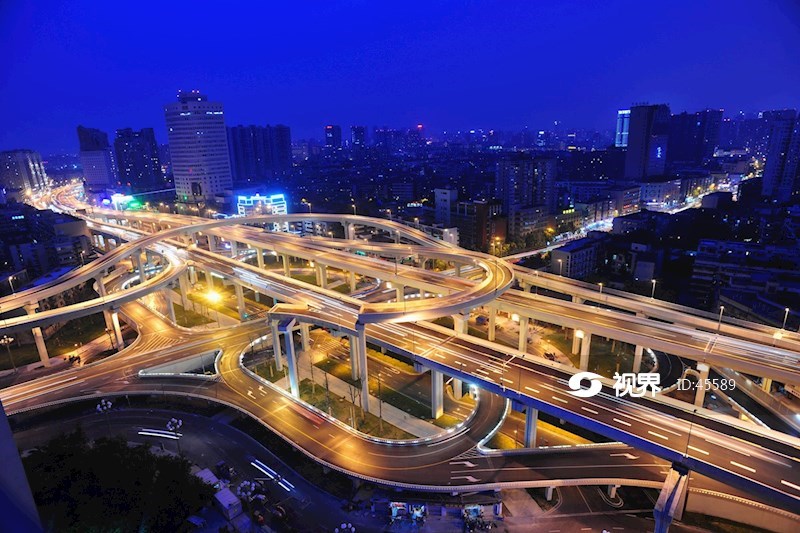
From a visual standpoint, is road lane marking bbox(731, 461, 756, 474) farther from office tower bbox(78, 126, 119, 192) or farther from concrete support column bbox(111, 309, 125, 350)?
office tower bbox(78, 126, 119, 192)

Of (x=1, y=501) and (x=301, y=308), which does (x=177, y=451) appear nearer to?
(x=301, y=308)

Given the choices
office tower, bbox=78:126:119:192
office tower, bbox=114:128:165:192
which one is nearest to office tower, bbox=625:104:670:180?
office tower, bbox=114:128:165:192

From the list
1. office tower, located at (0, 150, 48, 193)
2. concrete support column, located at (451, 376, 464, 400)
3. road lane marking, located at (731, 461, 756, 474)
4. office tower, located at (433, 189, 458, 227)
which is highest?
office tower, located at (0, 150, 48, 193)

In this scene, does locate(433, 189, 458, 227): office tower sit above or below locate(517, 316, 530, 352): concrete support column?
above

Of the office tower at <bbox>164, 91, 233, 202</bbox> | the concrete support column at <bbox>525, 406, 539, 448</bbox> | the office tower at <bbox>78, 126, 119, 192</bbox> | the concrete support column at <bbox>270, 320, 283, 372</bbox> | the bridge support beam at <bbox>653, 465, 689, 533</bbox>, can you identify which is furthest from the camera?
the office tower at <bbox>78, 126, 119, 192</bbox>

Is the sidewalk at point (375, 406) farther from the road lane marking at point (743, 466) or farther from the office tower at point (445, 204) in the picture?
the office tower at point (445, 204)

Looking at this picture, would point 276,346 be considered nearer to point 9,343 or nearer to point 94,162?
point 9,343

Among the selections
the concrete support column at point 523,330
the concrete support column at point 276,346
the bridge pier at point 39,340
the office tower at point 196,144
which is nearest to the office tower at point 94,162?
the office tower at point 196,144

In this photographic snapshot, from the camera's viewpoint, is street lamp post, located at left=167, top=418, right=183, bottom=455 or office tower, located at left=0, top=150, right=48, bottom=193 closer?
street lamp post, located at left=167, top=418, right=183, bottom=455
